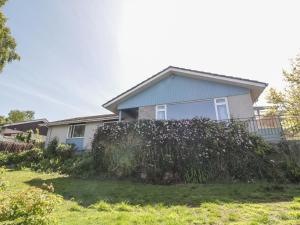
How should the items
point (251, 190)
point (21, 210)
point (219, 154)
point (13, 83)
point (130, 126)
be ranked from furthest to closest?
1. point (13, 83)
2. point (130, 126)
3. point (219, 154)
4. point (251, 190)
5. point (21, 210)

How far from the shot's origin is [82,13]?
10.8 metres

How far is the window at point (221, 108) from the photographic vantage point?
1306cm

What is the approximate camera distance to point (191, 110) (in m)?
14.0

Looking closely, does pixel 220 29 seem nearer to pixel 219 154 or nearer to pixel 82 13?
pixel 219 154

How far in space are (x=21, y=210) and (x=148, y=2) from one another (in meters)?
9.06

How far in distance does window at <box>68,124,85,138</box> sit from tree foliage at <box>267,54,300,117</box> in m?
20.7

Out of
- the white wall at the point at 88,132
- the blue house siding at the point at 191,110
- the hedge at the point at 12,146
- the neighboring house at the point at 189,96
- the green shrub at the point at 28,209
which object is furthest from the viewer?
the hedge at the point at 12,146

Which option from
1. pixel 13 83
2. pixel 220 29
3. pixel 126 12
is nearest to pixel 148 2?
pixel 126 12

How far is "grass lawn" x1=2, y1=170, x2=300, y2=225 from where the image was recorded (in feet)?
13.4

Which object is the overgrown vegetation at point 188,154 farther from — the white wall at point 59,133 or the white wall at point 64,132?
the white wall at point 59,133

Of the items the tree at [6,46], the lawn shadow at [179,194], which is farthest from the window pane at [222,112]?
the tree at [6,46]

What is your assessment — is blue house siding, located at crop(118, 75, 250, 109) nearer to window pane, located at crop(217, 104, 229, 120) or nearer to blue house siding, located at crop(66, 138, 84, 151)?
window pane, located at crop(217, 104, 229, 120)

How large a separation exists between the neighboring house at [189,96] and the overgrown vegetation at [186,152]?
136 inches

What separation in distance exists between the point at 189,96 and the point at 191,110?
1021mm
